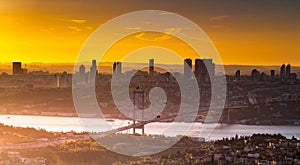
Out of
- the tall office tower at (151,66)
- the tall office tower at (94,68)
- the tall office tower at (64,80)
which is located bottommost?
the tall office tower at (64,80)

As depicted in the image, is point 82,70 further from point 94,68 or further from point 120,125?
point 120,125

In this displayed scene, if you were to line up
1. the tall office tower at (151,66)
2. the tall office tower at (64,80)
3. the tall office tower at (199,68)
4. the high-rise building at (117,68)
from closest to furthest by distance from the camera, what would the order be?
the tall office tower at (151,66), the high-rise building at (117,68), the tall office tower at (199,68), the tall office tower at (64,80)

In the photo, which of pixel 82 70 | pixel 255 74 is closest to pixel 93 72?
pixel 82 70

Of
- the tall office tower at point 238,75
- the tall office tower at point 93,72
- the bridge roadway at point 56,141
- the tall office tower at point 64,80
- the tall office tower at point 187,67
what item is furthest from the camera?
the tall office tower at point 238,75

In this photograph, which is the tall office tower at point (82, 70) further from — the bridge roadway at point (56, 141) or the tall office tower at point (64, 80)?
the bridge roadway at point (56, 141)

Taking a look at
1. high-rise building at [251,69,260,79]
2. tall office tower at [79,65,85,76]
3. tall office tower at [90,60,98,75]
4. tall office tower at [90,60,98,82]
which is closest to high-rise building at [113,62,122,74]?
tall office tower at [90,60,98,75]

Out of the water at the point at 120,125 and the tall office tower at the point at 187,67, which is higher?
the tall office tower at the point at 187,67

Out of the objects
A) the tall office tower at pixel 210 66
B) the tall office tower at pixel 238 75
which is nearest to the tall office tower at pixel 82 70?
the tall office tower at pixel 210 66

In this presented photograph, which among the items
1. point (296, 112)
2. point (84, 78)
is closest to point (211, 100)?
point (296, 112)

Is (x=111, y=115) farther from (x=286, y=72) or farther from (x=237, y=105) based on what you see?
(x=286, y=72)

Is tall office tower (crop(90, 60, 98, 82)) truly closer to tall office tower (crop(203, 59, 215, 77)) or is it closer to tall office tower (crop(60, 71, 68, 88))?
tall office tower (crop(60, 71, 68, 88))
